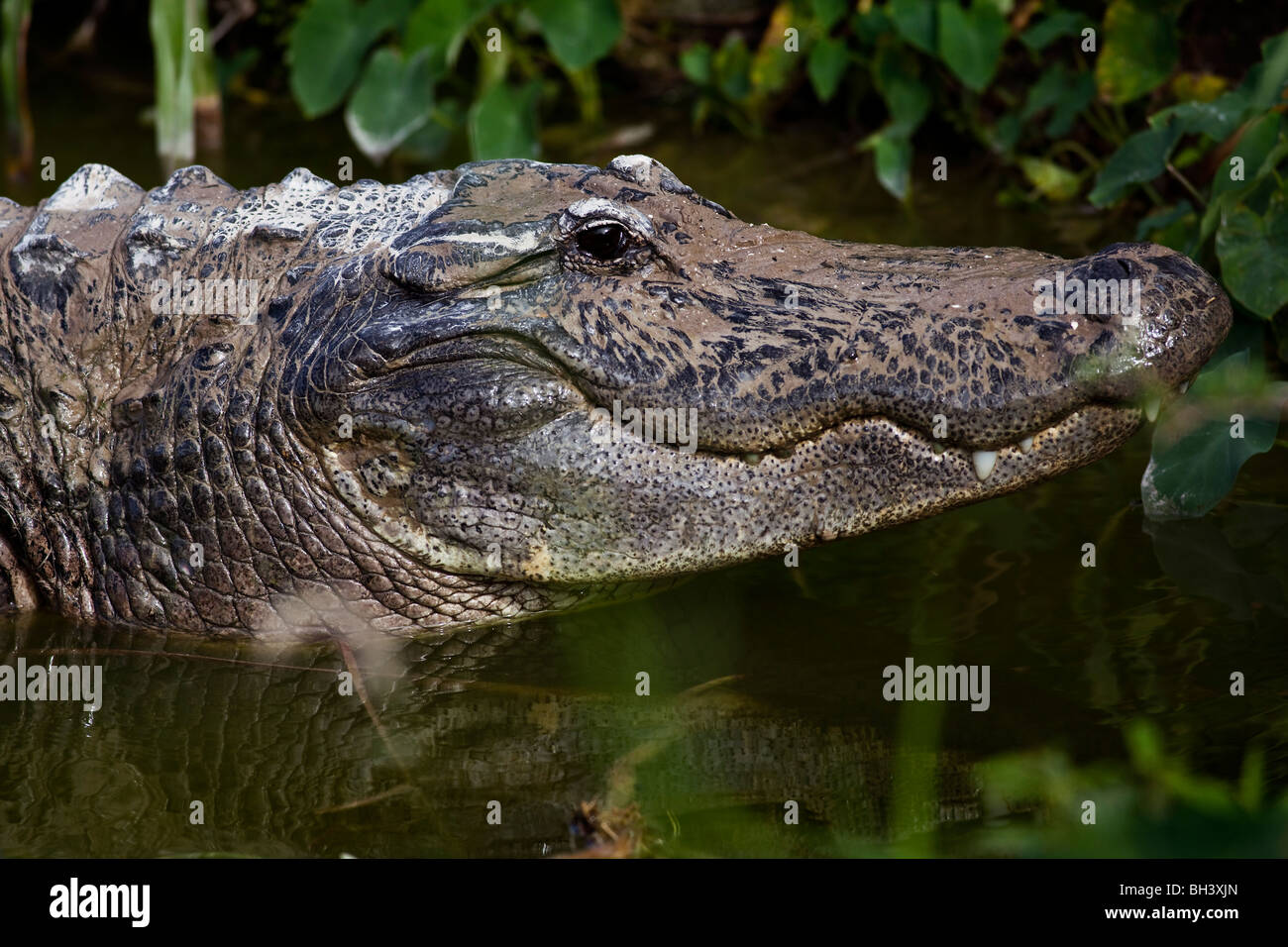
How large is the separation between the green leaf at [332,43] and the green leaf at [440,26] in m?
0.20

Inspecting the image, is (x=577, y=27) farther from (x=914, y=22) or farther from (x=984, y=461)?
(x=984, y=461)

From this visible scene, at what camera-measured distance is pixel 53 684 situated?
142 inches

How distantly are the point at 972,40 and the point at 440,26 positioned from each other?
2556mm

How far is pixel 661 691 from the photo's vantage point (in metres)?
3.50

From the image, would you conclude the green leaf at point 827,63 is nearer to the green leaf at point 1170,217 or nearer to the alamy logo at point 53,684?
the green leaf at point 1170,217

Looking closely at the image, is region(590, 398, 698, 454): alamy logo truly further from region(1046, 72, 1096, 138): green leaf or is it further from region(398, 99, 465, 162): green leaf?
region(398, 99, 465, 162): green leaf

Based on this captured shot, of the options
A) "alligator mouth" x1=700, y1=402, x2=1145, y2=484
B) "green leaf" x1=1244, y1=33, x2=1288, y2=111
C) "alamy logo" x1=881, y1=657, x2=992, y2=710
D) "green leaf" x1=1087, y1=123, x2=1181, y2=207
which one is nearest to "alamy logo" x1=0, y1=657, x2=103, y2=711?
"alligator mouth" x1=700, y1=402, x2=1145, y2=484

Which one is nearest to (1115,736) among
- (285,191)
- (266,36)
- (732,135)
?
(285,191)

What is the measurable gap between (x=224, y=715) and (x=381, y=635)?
444 mm

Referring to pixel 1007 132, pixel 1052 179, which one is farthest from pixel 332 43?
pixel 1052 179

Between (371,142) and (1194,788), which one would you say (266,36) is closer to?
(371,142)

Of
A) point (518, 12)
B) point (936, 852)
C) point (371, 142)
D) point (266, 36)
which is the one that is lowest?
point (936, 852)

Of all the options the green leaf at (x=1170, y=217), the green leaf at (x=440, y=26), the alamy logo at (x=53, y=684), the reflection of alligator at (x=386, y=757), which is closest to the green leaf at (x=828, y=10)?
the green leaf at (x=440, y=26)

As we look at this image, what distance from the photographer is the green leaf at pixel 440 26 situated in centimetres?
671
